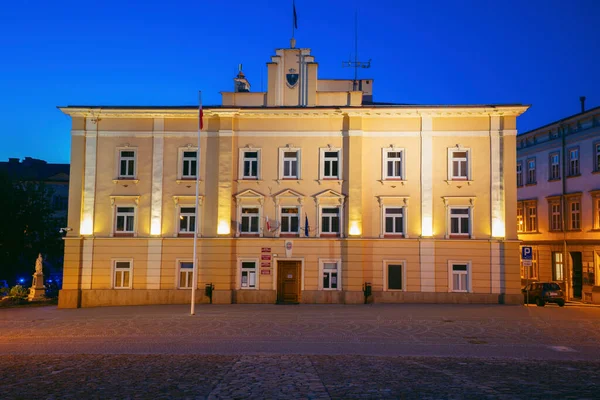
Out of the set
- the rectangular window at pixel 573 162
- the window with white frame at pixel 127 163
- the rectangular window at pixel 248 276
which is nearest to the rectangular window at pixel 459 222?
the rectangular window at pixel 248 276

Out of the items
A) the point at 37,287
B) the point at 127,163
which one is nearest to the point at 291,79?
the point at 127,163

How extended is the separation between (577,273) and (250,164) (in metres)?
24.5

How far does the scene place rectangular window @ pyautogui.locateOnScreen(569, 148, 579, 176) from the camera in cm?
3947

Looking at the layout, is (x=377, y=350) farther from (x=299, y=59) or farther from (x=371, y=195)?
(x=299, y=59)

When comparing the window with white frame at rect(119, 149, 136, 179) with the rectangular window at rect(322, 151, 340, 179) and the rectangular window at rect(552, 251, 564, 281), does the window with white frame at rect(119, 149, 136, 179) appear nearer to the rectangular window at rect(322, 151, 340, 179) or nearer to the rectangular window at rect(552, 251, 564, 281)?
the rectangular window at rect(322, 151, 340, 179)

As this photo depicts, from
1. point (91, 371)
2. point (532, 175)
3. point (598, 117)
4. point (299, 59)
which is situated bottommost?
point (91, 371)

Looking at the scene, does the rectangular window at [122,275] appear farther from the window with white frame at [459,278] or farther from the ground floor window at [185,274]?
the window with white frame at [459,278]

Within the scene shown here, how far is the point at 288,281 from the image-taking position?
3181 centimetres

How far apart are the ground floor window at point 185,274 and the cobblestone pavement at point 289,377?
1668cm

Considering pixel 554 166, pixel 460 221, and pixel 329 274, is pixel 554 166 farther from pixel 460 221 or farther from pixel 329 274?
pixel 329 274

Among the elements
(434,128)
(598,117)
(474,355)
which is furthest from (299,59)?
(474,355)

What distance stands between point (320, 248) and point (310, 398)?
70.8 feet

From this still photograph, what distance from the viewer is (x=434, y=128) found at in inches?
1249

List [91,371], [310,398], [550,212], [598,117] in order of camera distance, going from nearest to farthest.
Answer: [310,398] → [91,371] → [598,117] → [550,212]
